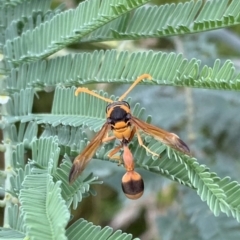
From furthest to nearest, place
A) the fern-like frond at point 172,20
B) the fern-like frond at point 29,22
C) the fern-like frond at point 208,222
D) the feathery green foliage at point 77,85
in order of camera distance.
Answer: the fern-like frond at point 208,222 → the fern-like frond at point 29,22 → the fern-like frond at point 172,20 → the feathery green foliage at point 77,85

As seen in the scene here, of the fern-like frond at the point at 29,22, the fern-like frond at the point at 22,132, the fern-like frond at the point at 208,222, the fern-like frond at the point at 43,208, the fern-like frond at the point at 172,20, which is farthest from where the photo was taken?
the fern-like frond at the point at 208,222

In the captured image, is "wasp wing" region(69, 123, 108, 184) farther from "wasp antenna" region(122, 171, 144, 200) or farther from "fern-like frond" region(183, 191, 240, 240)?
"fern-like frond" region(183, 191, 240, 240)

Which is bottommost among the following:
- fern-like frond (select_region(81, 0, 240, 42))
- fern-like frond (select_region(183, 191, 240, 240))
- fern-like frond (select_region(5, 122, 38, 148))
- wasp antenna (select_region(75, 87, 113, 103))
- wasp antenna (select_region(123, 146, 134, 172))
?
fern-like frond (select_region(183, 191, 240, 240))

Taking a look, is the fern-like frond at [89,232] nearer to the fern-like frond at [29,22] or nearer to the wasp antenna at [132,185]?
the wasp antenna at [132,185]

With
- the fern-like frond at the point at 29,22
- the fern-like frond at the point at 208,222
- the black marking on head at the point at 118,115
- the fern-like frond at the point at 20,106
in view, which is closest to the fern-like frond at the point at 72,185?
the black marking on head at the point at 118,115

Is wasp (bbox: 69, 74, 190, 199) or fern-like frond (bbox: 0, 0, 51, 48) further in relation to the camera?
fern-like frond (bbox: 0, 0, 51, 48)

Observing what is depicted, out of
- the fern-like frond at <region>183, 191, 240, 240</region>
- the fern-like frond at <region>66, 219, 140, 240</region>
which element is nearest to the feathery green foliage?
the fern-like frond at <region>66, 219, 140, 240</region>

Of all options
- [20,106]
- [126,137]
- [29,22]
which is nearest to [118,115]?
[126,137]

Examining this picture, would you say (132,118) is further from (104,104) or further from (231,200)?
(231,200)
